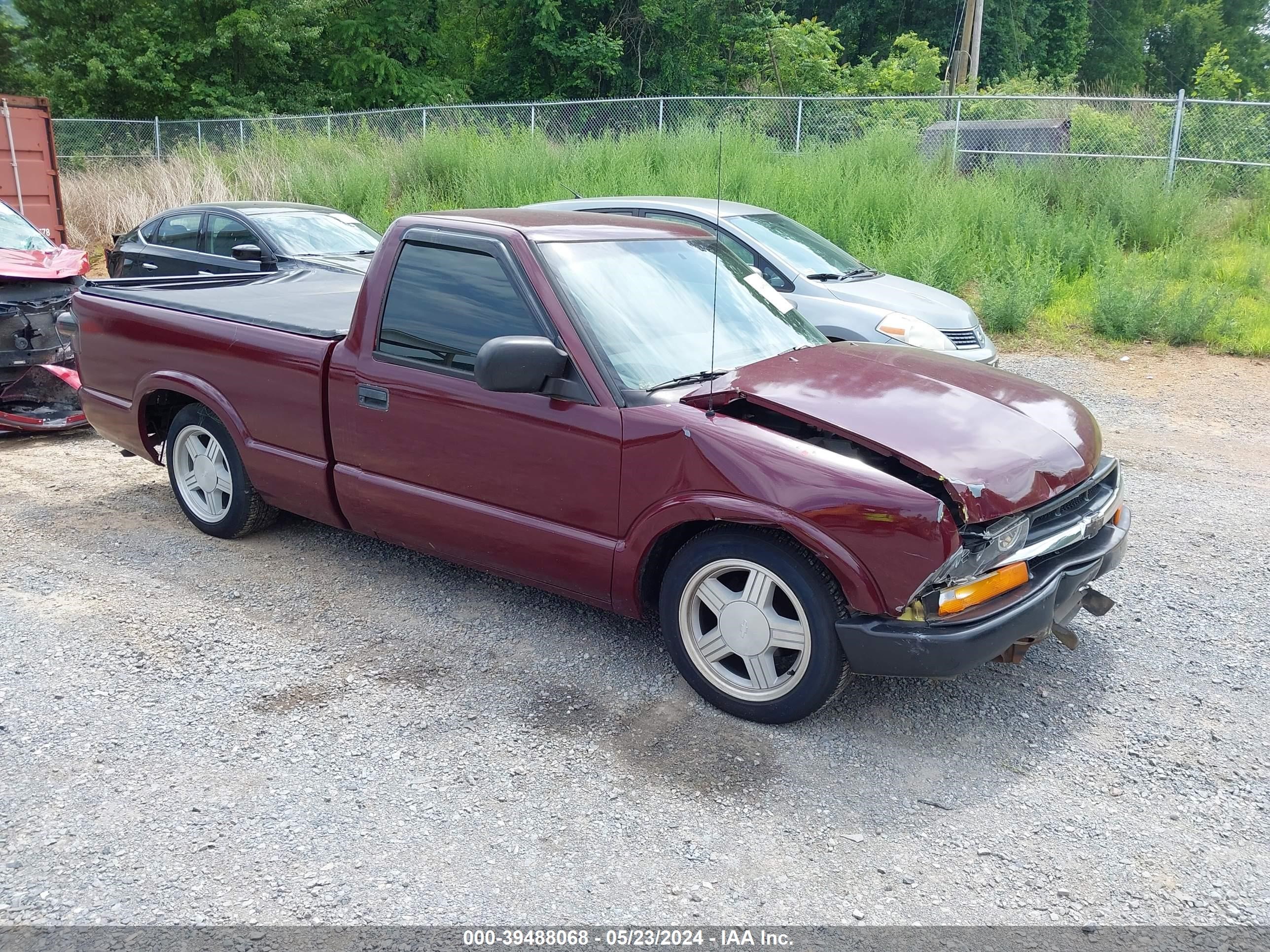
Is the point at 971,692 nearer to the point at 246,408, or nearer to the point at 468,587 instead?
the point at 468,587

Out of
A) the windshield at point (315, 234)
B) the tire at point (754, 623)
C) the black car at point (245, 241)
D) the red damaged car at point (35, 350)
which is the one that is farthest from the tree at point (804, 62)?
the tire at point (754, 623)

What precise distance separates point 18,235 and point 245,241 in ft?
7.13

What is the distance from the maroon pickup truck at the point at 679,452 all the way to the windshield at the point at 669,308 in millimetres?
12

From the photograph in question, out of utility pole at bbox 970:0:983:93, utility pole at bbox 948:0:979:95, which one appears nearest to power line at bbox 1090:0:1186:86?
utility pole at bbox 970:0:983:93

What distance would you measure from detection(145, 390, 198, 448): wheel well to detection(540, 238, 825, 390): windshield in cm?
252

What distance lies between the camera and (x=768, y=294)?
195 inches

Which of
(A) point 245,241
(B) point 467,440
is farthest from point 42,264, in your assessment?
(B) point 467,440

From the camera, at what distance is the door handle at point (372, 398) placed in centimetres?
455

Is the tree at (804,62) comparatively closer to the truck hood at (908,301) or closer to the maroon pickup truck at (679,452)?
the truck hood at (908,301)

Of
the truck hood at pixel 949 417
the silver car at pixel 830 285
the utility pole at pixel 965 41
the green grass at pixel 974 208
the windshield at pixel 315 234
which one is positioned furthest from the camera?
the utility pole at pixel 965 41

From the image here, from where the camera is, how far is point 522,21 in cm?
A: 3142

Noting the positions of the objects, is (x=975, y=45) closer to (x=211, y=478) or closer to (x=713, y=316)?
(x=713, y=316)

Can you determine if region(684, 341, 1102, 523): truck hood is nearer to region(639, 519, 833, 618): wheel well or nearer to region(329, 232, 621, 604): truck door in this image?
region(639, 519, 833, 618): wheel well

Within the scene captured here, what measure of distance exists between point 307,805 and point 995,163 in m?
14.8
